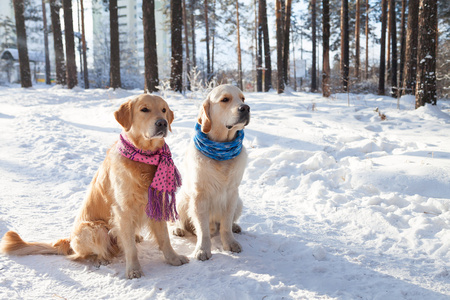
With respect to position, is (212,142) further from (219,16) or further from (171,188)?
(219,16)

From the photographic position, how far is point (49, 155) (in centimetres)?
601

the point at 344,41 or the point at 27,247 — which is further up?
the point at 344,41

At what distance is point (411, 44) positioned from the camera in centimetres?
1013

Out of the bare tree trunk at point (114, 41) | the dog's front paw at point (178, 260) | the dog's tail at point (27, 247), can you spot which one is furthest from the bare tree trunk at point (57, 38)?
the dog's front paw at point (178, 260)

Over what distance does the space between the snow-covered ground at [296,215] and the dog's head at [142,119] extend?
1.11 metres

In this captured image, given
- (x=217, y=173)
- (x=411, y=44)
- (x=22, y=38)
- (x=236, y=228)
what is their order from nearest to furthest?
(x=217, y=173)
(x=236, y=228)
(x=411, y=44)
(x=22, y=38)

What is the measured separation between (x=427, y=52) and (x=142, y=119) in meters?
7.84

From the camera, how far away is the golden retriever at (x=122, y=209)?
259cm

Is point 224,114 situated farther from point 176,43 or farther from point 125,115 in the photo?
point 176,43

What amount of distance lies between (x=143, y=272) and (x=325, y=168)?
10.5 feet

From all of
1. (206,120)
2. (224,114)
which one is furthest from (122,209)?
(224,114)

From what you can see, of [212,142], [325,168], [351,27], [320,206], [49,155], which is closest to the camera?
[212,142]

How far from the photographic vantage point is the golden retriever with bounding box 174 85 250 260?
9.51 ft

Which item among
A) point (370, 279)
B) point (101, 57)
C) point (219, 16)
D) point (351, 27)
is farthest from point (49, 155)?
point (101, 57)
